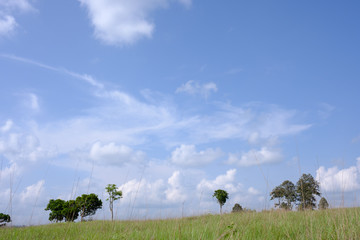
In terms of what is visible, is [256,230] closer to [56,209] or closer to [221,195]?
[221,195]

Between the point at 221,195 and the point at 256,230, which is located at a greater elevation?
the point at 221,195

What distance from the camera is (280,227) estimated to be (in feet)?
21.3

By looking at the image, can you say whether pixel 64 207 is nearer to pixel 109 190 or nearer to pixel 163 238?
pixel 109 190

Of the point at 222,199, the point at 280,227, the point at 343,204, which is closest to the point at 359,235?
the point at 280,227

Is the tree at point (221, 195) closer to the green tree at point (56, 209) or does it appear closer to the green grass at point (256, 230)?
the green tree at point (56, 209)

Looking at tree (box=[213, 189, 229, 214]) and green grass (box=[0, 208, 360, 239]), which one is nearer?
green grass (box=[0, 208, 360, 239])

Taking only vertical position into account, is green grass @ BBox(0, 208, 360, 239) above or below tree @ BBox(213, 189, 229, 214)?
below

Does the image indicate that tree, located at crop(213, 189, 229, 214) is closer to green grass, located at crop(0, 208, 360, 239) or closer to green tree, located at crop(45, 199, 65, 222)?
green tree, located at crop(45, 199, 65, 222)

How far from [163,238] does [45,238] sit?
445cm

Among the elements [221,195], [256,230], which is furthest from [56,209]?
[256,230]

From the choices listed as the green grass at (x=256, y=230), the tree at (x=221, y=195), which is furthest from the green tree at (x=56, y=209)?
the green grass at (x=256, y=230)

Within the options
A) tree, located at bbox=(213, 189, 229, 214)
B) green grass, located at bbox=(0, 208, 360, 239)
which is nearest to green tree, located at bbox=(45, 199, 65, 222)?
tree, located at bbox=(213, 189, 229, 214)

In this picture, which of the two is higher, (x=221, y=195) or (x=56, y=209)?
(x=221, y=195)

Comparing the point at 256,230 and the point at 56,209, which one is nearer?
the point at 256,230
